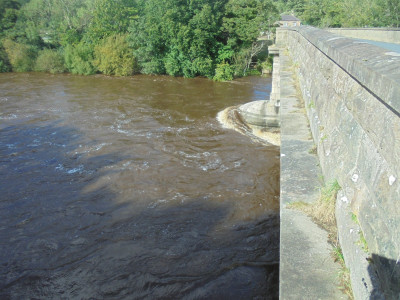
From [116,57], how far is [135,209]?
21554 mm

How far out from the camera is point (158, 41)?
25578 millimetres

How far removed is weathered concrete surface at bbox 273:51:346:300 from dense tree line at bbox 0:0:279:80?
856 inches

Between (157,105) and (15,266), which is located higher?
(157,105)

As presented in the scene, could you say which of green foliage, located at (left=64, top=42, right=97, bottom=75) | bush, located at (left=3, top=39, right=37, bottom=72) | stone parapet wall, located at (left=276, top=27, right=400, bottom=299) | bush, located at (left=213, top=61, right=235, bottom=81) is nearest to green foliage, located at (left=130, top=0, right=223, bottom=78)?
bush, located at (left=213, top=61, right=235, bottom=81)

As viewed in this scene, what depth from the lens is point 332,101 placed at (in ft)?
12.4

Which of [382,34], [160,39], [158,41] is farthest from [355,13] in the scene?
[382,34]

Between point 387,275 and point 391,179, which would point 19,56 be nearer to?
point 391,179

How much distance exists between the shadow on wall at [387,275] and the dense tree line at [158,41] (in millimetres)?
23951

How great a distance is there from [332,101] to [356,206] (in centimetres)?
178

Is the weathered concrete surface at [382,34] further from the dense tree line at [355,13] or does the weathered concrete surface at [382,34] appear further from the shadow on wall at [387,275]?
the shadow on wall at [387,275]

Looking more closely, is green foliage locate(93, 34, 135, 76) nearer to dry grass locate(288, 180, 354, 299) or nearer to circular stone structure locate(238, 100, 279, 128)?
circular stone structure locate(238, 100, 279, 128)

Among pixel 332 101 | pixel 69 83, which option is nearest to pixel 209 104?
pixel 69 83

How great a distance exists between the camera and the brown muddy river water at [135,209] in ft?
18.9

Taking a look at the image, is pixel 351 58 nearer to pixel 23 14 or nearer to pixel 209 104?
pixel 209 104
